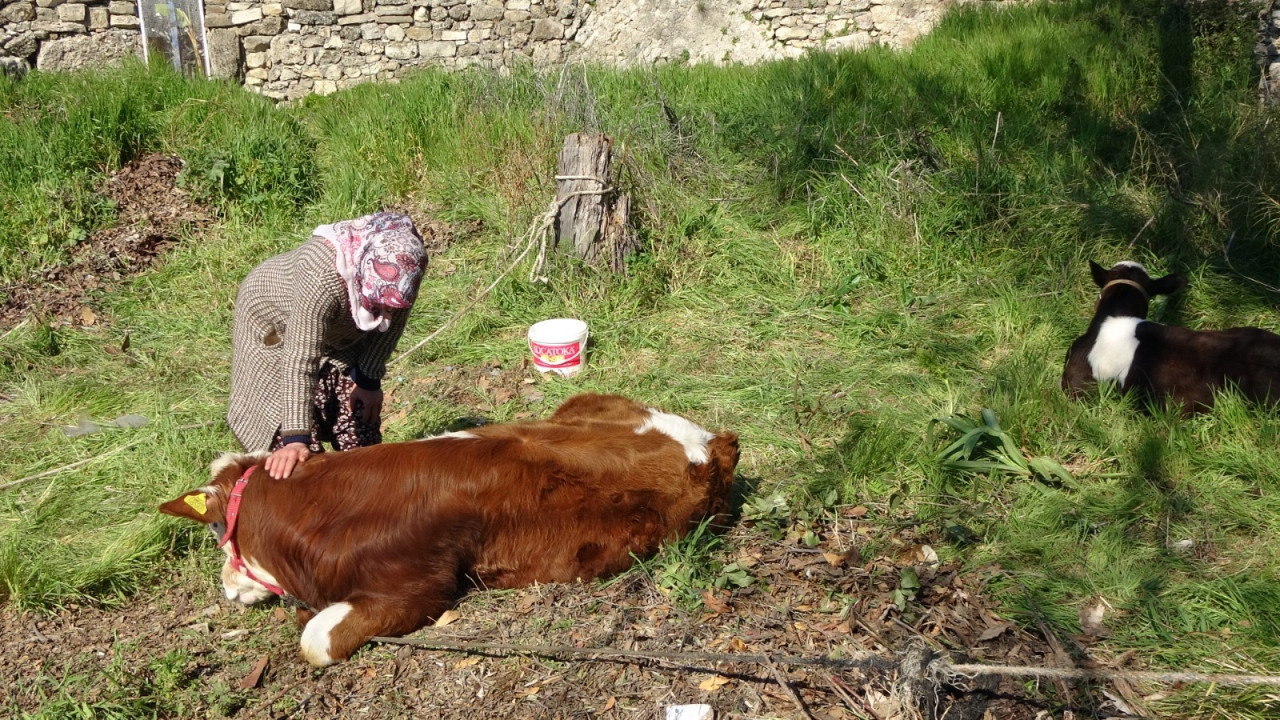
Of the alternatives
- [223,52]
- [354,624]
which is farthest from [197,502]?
[223,52]

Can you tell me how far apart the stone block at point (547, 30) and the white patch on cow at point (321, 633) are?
36.9ft

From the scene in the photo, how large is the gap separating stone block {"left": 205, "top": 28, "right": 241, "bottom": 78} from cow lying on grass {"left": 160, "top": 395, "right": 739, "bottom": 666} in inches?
377

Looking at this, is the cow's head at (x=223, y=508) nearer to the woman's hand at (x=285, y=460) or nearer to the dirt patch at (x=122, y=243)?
the woman's hand at (x=285, y=460)

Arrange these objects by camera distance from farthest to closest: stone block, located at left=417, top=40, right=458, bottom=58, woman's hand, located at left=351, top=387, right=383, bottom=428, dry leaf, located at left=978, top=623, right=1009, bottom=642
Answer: stone block, located at left=417, top=40, right=458, bottom=58 < woman's hand, located at left=351, top=387, right=383, bottom=428 < dry leaf, located at left=978, top=623, right=1009, bottom=642


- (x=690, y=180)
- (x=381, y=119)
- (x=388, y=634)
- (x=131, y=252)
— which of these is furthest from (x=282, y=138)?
(x=388, y=634)

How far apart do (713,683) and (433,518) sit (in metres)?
1.03

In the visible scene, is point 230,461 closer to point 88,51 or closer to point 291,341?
point 291,341

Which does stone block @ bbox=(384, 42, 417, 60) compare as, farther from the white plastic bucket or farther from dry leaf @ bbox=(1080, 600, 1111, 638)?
dry leaf @ bbox=(1080, 600, 1111, 638)

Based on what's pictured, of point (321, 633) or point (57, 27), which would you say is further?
point (57, 27)

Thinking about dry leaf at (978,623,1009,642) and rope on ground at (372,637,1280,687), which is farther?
dry leaf at (978,623,1009,642)

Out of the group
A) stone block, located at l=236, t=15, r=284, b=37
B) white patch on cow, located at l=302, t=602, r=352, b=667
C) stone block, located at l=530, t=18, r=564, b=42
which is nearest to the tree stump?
white patch on cow, located at l=302, t=602, r=352, b=667

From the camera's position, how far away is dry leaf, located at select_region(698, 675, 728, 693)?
3029 mm

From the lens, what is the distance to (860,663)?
2.74m

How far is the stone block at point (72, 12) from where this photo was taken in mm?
10688
